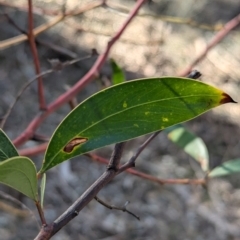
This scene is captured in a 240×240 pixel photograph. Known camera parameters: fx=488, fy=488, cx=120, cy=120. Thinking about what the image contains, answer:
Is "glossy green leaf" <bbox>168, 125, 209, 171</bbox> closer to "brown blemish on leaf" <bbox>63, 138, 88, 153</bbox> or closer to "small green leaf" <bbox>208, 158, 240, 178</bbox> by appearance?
"small green leaf" <bbox>208, 158, 240, 178</bbox>

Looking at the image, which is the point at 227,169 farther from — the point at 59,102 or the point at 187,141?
the point at 59,102

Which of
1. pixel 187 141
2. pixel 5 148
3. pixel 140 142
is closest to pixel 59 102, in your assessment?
pixel 187 141

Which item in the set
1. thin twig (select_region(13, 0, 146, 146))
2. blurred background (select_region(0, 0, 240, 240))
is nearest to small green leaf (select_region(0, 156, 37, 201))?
thin twig (select_region(13, 0, 146, 146))

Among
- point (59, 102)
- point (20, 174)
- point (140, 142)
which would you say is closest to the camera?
point (20, 174)

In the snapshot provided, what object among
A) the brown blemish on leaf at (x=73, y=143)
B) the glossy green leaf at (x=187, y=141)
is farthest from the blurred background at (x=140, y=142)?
the brown blemish on leaf at (x=73, y=143)

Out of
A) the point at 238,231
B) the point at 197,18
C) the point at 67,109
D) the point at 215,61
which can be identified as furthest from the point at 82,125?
the point at 197,18

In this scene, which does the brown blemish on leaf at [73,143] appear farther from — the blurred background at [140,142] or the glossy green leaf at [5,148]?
the blurred background at [140,142]

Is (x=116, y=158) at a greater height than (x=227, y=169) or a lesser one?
greater
